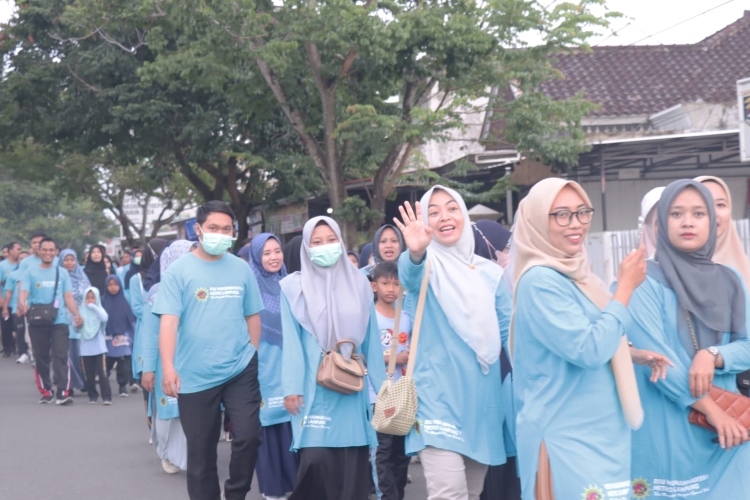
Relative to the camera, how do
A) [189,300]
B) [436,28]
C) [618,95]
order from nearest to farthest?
[189,300] < [436,28] < [618,95]

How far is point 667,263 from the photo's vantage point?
3781 millimetres

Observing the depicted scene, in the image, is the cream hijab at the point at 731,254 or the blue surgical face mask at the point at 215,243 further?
the blue surgical face mask at the point at 215,243

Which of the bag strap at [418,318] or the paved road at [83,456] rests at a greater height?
the bag strap at [418,318]

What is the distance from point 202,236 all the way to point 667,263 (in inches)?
117

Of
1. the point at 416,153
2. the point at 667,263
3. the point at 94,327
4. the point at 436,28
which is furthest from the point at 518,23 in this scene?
the point at 667,263

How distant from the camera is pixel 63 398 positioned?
1203cm

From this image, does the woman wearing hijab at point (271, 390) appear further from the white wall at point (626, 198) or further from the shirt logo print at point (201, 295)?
the white wall at point (626, 198)

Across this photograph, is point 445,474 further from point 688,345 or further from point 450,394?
point 688,345

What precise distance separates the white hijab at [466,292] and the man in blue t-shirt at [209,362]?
152cm

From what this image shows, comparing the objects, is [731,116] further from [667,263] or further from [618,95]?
[667,263]

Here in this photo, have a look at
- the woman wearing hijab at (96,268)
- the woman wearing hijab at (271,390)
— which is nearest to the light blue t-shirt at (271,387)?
the woman wearing hijab at (271,390)

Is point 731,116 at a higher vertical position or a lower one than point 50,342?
higher

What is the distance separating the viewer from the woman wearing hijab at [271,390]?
257 inches

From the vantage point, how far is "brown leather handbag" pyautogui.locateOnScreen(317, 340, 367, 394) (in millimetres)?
5281
